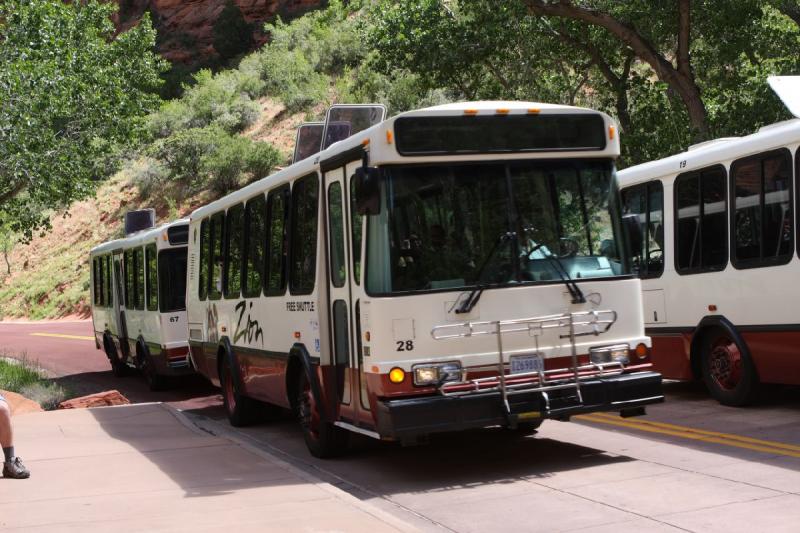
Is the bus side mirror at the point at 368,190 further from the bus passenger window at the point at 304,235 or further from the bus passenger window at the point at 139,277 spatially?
the bus passenger window at the point at 139,277

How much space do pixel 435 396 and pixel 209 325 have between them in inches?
278

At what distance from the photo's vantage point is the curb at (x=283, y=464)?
7.68 meters

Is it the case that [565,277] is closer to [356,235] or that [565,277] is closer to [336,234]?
[356,235]

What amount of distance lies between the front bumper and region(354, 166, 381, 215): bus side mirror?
155cm

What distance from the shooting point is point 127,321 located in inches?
902

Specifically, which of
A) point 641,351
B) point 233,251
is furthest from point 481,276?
point 233,251

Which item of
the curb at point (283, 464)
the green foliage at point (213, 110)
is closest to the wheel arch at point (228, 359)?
the curb at point (283, 464)

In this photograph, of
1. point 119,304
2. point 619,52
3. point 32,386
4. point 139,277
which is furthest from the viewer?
point 619,52

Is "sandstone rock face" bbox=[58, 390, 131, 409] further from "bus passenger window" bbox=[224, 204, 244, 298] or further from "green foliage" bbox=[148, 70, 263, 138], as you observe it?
"green foliage" bbox=[148, 70, 263, 138]

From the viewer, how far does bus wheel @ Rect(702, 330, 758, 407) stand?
12445 mm

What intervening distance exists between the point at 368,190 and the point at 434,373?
5.15 feet

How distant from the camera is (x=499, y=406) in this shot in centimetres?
912

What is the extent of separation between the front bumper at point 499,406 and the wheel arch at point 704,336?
3310mm

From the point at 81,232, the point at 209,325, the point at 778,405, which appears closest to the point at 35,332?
the point at 81,232
